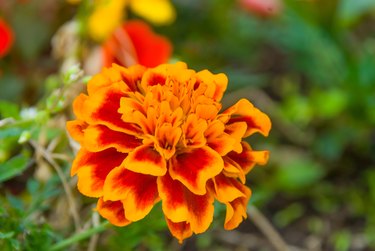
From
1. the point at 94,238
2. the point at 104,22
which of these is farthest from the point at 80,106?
the point at 104,22

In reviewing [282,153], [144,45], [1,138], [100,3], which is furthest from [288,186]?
[1,138]

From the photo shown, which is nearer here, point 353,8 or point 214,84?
point 214,84

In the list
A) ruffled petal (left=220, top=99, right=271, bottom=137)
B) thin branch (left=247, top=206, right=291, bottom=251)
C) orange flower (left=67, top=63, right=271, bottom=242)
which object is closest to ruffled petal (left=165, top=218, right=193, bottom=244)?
orange flower (left=67, top=63, right=271, bottom=242)

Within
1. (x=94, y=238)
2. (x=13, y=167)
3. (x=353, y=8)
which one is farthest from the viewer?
(x=353, y=8)

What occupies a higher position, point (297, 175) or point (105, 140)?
point (105, 140)

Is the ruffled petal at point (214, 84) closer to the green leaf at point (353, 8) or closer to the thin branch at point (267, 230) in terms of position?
the thin branch at point (267, 230)

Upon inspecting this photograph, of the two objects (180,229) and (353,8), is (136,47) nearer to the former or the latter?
(353,8)
